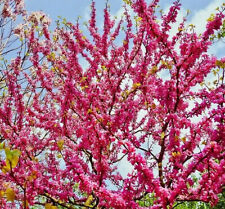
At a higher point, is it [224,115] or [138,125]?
[138,125]

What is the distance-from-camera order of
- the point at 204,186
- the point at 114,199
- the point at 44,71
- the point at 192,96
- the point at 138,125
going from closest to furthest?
1. the point at 204,186
2. the point at 114,199
3. the point at 192,96
4. the point at 44,71
5. the point at 138,125

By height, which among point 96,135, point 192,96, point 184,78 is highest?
point 184,78

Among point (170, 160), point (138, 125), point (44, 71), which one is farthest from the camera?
point (138, 125)

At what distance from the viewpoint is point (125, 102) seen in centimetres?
484

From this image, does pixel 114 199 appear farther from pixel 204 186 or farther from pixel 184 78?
pixel 184 78

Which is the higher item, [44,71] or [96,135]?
[44,71]

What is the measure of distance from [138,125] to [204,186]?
332cm

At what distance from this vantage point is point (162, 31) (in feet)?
13.5

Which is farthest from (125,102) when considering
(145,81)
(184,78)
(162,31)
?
(162,31)

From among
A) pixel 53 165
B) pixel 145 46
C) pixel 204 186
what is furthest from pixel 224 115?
pixel 53 165

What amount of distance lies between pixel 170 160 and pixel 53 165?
2.04 metres

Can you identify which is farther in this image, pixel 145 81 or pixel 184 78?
pixel 145 81

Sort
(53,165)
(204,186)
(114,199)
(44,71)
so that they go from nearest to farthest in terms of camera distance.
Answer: (204,186)
(114,199)
(53,165)
(44,71)

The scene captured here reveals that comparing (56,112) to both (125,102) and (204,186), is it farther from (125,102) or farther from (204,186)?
(204,186)
